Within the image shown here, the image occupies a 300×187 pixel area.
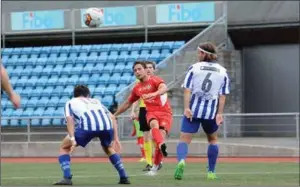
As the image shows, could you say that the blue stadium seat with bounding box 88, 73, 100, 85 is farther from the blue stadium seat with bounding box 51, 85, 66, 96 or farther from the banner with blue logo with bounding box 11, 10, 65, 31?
the banner with blue logo with bounding box 11, 10, 65, 31

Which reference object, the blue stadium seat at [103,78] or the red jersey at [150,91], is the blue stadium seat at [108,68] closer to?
the blue stadium seat at [103,78]

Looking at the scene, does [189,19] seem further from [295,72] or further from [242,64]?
[295,72]

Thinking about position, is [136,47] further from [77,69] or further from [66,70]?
[66,70]

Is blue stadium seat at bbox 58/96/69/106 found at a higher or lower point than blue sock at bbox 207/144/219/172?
lower

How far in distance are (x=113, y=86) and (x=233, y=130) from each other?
6.11 m

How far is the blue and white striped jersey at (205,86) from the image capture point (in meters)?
10.6

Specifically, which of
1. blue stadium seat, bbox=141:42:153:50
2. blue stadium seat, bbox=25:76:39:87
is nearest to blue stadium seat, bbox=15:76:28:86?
blue stadium seat, bbox=25:76:39:87

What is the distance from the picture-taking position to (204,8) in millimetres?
27656

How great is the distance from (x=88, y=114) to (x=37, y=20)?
20315 millimetres

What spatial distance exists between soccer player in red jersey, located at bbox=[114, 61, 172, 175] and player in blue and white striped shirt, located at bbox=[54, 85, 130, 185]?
1.37 m

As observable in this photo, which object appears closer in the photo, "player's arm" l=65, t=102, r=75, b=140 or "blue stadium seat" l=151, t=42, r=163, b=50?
"player's arm" l=65, t=102, r=75, b=140

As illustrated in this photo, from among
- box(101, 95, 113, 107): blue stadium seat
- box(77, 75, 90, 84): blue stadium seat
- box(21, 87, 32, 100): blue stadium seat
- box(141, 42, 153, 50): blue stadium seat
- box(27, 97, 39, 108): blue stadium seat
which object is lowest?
box(27, 97, 39, 108): blue stadium seat

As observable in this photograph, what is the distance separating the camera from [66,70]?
90.7 feet

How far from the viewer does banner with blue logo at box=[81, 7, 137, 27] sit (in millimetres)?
28641
